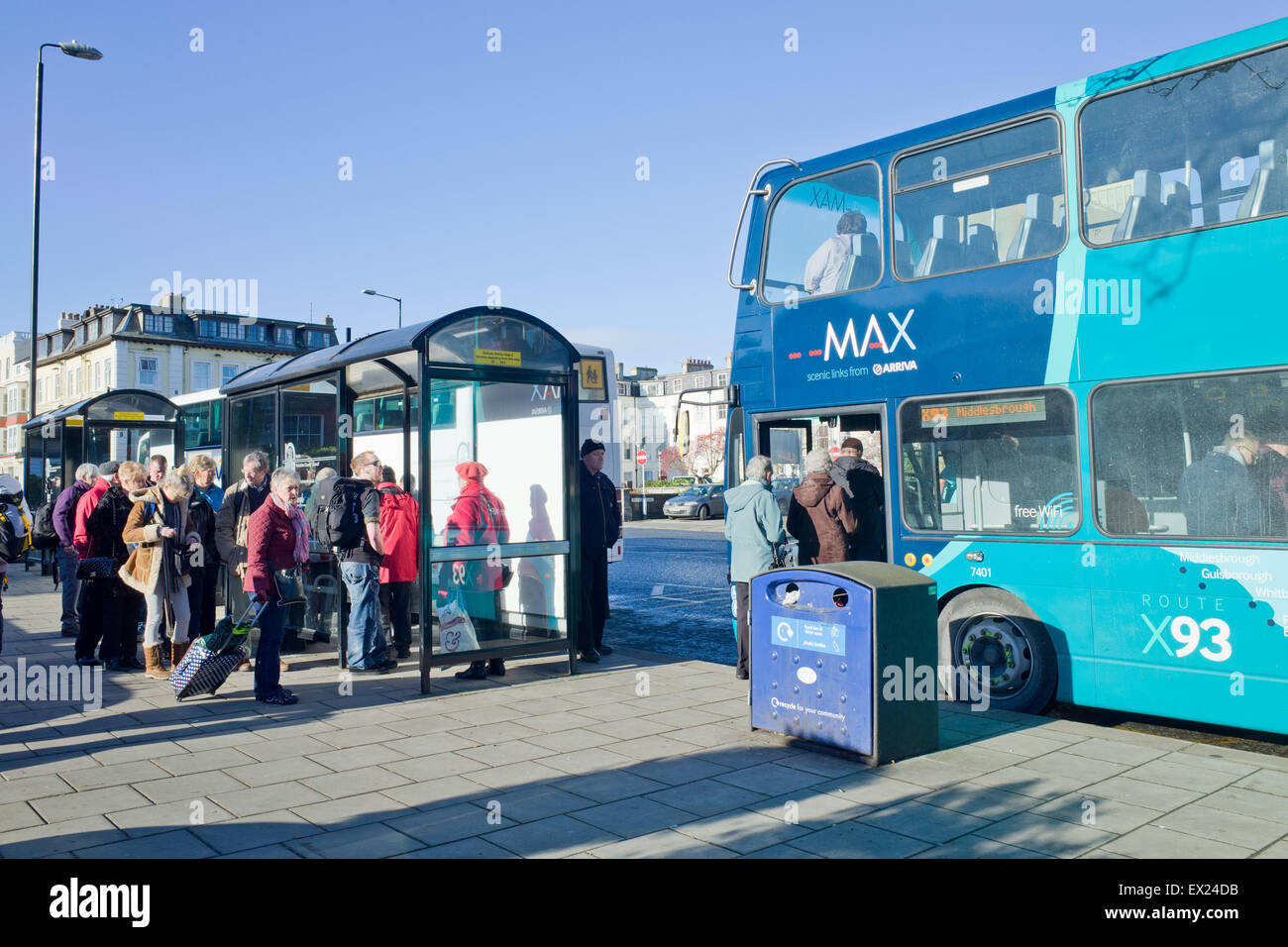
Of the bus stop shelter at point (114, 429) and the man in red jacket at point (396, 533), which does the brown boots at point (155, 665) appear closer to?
the man in red jacket at point (396, 533)

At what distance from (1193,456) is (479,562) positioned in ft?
17.7

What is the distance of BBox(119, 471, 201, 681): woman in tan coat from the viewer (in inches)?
328

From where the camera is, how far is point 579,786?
17.5 ft

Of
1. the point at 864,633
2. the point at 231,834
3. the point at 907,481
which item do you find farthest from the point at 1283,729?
the point at 231,834

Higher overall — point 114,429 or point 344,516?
point 114,429

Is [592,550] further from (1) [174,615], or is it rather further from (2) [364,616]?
(1) [174,615]

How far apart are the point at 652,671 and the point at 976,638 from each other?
303 cm


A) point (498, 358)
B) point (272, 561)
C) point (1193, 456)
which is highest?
point (498, 358)

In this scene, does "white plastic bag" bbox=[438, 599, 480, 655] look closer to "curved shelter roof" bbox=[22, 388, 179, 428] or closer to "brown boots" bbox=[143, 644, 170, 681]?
"brown boots" bbox=[143, 644, 170, 681]

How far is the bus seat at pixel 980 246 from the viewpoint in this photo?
23.0 feet

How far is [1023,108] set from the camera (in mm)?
6930

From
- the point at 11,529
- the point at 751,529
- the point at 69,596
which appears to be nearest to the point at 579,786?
the point at 751,529
